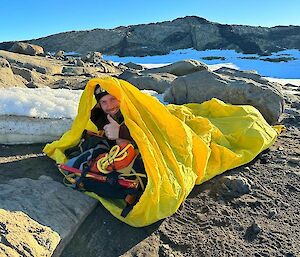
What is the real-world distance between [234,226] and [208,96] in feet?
8.52

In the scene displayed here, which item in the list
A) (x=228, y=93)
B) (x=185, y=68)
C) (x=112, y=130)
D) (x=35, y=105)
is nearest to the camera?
(x=112, y=130)

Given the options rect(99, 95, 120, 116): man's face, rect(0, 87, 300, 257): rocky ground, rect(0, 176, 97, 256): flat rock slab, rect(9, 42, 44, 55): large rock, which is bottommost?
rect(0, 87, 300, 257): rocky ground

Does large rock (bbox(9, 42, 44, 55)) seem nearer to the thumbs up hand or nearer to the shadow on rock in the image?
the thumbs up hand

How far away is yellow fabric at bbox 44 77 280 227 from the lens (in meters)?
2.29

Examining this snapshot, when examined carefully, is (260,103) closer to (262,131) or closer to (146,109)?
(262,131)

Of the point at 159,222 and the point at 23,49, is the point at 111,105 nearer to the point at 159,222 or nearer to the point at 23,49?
the point at 159,222

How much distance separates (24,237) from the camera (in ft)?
6.22

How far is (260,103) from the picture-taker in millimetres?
4750

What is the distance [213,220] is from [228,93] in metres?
2.56

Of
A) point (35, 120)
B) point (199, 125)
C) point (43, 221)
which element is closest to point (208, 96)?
point (199, 125)

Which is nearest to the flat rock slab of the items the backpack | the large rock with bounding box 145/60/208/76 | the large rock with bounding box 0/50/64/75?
the backpack

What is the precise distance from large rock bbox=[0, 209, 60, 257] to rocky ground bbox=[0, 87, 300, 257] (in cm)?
16

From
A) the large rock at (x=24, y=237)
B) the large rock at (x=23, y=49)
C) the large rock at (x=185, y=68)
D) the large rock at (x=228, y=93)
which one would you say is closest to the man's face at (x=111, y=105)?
the large rock at (x=24, y=237)

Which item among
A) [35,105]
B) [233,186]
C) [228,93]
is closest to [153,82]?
[228,93]
